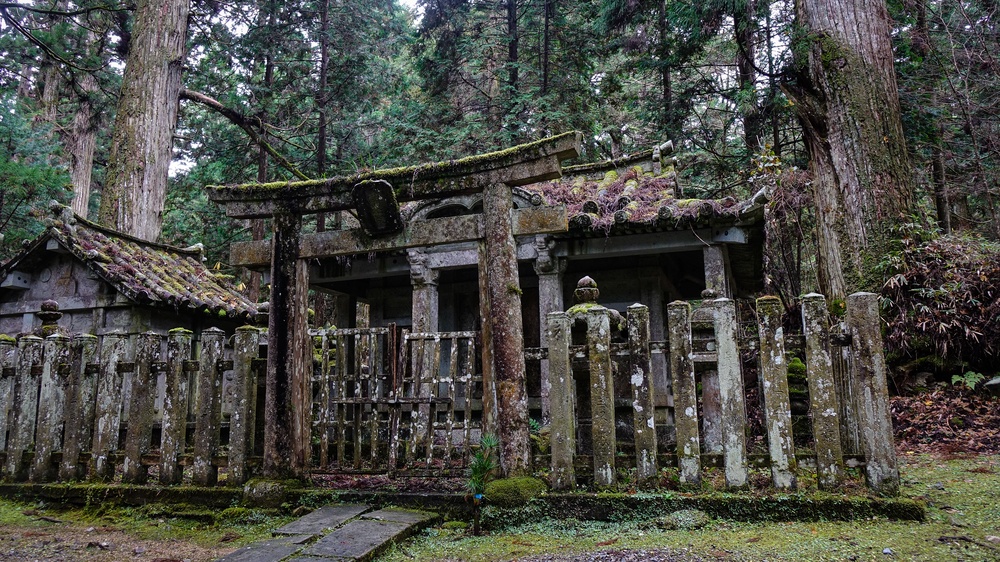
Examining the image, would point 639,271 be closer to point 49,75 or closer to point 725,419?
point 725,419

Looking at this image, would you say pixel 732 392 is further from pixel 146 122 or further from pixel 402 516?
pixel 146 122

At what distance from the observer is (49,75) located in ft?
62.0

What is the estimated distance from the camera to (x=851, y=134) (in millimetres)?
9109

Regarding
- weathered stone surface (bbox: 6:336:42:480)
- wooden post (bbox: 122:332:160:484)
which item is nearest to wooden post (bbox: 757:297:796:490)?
wooden post (bbox: 122:332:160:484)

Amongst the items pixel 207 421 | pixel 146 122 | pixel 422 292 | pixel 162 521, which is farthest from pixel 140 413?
pixel 146 122

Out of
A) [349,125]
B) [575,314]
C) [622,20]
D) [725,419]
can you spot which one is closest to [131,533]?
[575,314]

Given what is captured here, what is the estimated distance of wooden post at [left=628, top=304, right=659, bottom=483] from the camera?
14.5 feet

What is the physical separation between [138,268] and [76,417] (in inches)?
148

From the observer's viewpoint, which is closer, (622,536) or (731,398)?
(622,536)

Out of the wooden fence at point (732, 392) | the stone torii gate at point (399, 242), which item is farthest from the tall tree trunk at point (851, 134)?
the stone torii gate at point (399, 242)

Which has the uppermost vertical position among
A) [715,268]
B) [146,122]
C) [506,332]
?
[146,122]

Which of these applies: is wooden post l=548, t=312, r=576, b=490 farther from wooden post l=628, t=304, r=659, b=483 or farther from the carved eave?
the carved eave

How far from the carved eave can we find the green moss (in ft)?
7.97

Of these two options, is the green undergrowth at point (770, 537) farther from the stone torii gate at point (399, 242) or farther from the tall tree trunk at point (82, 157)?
the tall tree trunk at point (82, 157)
